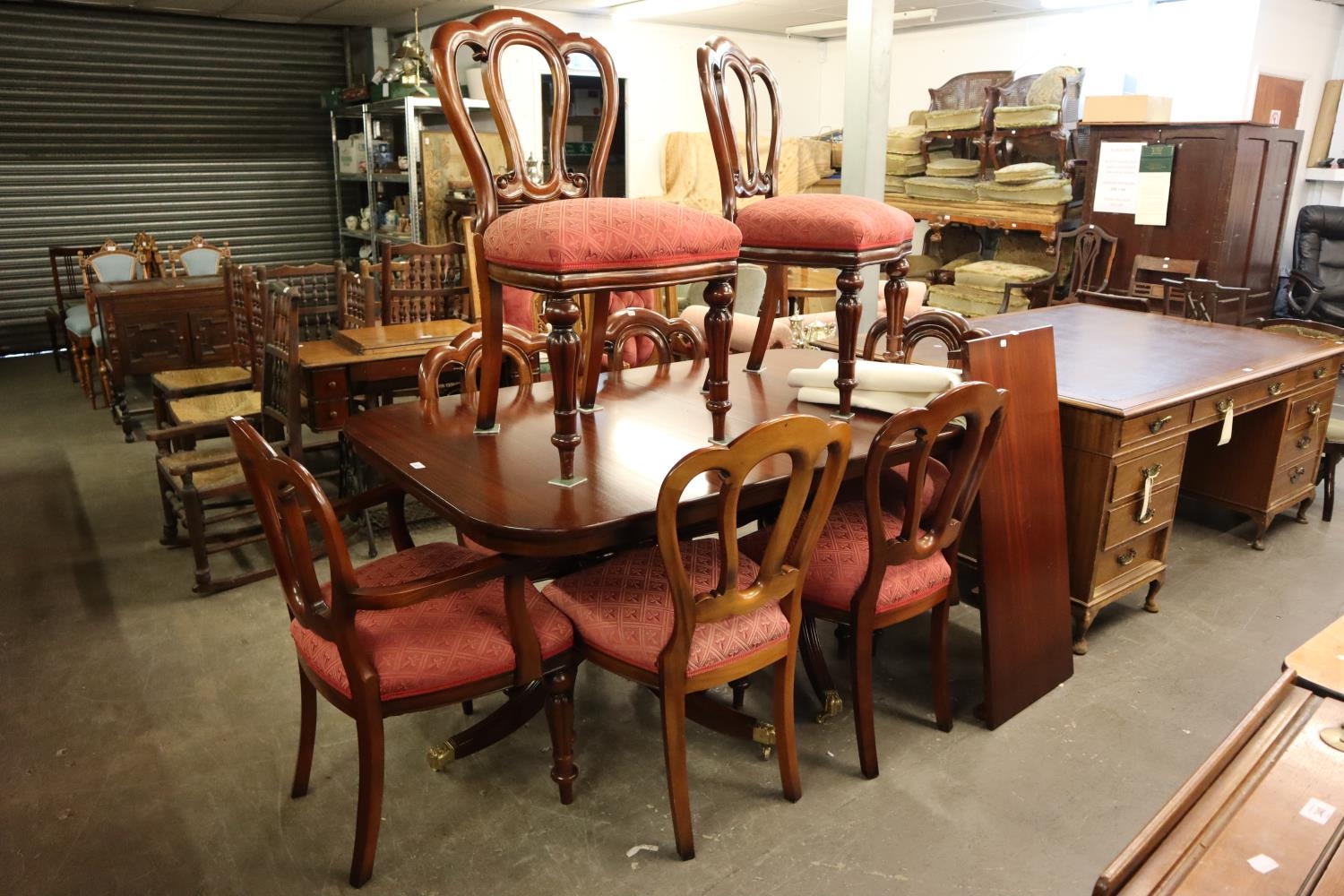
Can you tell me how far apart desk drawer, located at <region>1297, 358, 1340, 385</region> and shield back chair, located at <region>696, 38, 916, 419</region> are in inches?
79.4

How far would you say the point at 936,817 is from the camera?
218 cm

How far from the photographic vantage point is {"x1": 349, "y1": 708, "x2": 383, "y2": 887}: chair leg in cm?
184

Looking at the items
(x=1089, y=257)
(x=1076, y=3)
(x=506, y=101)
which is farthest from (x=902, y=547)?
(x=1076, y=3)

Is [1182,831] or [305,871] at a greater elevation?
[1182,831]

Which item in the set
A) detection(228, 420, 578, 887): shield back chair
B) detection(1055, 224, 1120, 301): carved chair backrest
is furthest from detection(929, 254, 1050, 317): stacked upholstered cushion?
detection(228, 420, 578, 887): shield back chair

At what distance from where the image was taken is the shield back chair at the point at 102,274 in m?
5.51

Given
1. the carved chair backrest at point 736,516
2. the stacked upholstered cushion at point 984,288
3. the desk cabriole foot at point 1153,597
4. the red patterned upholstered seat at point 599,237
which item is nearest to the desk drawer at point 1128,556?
the desk cabriole foot at point 1153,597

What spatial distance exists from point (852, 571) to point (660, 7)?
5506 millimetres

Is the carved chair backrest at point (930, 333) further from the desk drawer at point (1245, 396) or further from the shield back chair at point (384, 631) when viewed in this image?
the shield back chair at point (384, 631)

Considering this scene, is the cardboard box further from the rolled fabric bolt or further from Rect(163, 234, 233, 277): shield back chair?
Rect(163, 234, 233, 277): shield back chair

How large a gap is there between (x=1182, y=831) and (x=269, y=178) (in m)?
8.07

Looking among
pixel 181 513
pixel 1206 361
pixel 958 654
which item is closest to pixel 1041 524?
pixel 958 654

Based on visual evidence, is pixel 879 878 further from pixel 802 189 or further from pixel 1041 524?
pixel 802 189

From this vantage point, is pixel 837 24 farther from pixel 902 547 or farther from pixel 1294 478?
pixel 902 547
